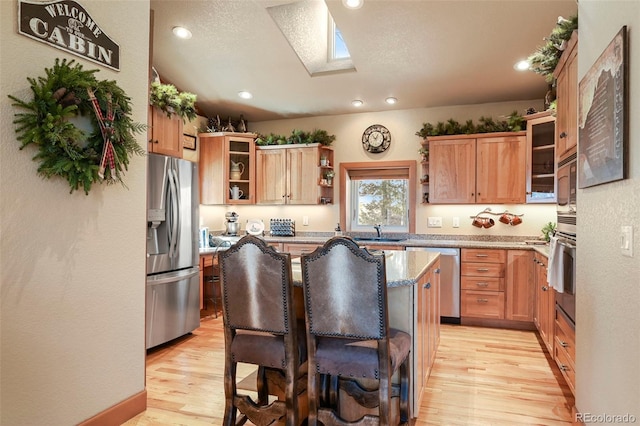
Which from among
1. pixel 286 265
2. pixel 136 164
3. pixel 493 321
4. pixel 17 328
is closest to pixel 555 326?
pixel 493 321

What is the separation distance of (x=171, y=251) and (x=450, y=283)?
9.84 feet

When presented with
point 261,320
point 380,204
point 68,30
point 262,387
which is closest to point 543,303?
point 380,204

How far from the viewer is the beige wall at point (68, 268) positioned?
174 centimetres

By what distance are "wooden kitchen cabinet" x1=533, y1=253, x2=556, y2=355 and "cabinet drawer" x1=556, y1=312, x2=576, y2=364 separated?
0.67 feet

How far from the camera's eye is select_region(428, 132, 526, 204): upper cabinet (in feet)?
14.2

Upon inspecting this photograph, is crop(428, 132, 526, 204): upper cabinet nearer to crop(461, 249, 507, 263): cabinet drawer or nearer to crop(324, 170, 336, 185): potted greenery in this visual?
crop(461, 249, 507, 263): cabinet drawer

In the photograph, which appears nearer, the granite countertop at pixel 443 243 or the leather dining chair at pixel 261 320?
the leather dining chair at pixel 261 320

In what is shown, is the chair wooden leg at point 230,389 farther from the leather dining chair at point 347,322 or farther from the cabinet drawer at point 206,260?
the cabinet drawer at point 206,260

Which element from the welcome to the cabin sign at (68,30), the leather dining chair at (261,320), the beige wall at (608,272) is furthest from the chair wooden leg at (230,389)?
the welcome to the cabin sign at (68,30)

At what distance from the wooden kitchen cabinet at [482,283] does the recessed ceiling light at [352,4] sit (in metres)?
2.74

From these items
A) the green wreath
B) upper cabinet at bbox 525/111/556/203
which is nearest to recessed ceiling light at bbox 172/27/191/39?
the green wreath

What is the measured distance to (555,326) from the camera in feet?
9.51

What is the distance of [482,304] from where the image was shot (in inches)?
166

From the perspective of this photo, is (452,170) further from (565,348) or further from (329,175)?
(565,348)
